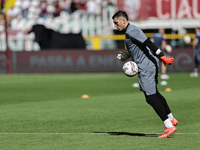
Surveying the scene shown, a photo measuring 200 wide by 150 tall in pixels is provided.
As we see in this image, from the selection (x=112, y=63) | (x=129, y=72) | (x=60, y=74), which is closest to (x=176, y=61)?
(x=112, y=63)

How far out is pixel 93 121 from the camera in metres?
10.0

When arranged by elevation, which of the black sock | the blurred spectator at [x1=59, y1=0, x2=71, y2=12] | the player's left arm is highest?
the blurred spectator at [x1=59, y1=0, x2=71, y2=12]

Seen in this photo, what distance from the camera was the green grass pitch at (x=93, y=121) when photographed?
746 centimetres

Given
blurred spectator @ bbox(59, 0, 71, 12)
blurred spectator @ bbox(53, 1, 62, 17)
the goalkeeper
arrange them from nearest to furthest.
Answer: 1. the goalkeeper
2. blurred spectator @ bbox(59, 0, 71, 12)
3. blurred spectator @ bbox(53, 1, 62, 17)

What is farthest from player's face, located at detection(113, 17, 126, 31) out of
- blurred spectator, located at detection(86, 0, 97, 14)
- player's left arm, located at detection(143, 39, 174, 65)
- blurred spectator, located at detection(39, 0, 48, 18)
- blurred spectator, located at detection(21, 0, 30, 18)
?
blurred spectator, located at detection(21, 0, 30, 18)

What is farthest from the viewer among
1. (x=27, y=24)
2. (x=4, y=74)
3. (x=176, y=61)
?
(x=27, y=24)

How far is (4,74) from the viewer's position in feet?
94.2

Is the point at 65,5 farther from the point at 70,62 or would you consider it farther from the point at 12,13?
the point at 70,62

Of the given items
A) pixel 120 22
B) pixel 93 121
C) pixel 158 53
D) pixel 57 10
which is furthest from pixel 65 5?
pixel 158 53

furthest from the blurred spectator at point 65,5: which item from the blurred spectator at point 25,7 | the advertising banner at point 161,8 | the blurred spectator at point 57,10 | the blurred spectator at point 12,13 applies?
the advertising banner at point 161,8

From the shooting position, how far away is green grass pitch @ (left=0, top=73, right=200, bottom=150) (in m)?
7.46

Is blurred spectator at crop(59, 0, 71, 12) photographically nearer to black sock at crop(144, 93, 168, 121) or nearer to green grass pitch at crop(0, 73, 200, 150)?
green grass pitch at crop(0, 73, 200, 150)

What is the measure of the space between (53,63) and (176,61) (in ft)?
22.2

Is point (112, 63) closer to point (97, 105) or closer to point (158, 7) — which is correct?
point (158, 7)
